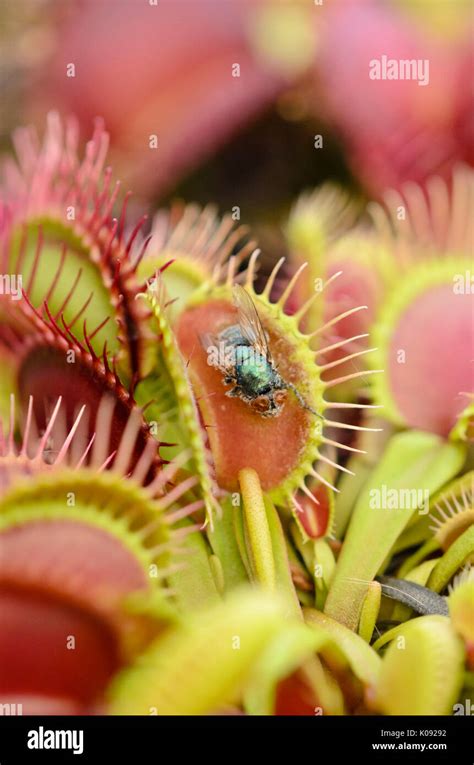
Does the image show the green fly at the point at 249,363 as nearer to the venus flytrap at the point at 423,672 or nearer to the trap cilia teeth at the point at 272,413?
the trap cilia teeth at the point at 272,413

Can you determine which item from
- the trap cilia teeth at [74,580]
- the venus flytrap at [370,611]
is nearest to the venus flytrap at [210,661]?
the trap cilia teeth at [74,580]

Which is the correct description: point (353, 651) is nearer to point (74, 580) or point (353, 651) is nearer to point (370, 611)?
point (370, 611)

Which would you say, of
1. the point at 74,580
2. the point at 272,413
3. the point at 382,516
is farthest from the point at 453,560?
the point at 74,580

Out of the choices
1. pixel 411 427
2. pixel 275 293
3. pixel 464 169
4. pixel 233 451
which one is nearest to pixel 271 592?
pixel 233 451

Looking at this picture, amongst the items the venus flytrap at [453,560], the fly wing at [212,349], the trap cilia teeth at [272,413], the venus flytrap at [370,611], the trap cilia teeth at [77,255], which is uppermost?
the trap cilia teeth at [77,255]

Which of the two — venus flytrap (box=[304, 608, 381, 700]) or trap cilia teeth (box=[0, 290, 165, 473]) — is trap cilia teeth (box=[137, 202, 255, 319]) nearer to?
trap cilia teeth (box=[0, 290, 165, 473])

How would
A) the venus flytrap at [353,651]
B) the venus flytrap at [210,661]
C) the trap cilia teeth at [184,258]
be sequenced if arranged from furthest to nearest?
the trap cilia teeth at [184,258], the venus flytrap at [353,651], the venus flytrap at [210,661]

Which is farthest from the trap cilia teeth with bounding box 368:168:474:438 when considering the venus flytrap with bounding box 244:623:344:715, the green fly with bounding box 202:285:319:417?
the venus flytrap with bounding box 244:623:344:715

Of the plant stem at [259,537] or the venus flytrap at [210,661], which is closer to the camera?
the venus flytrap at [210,661]
